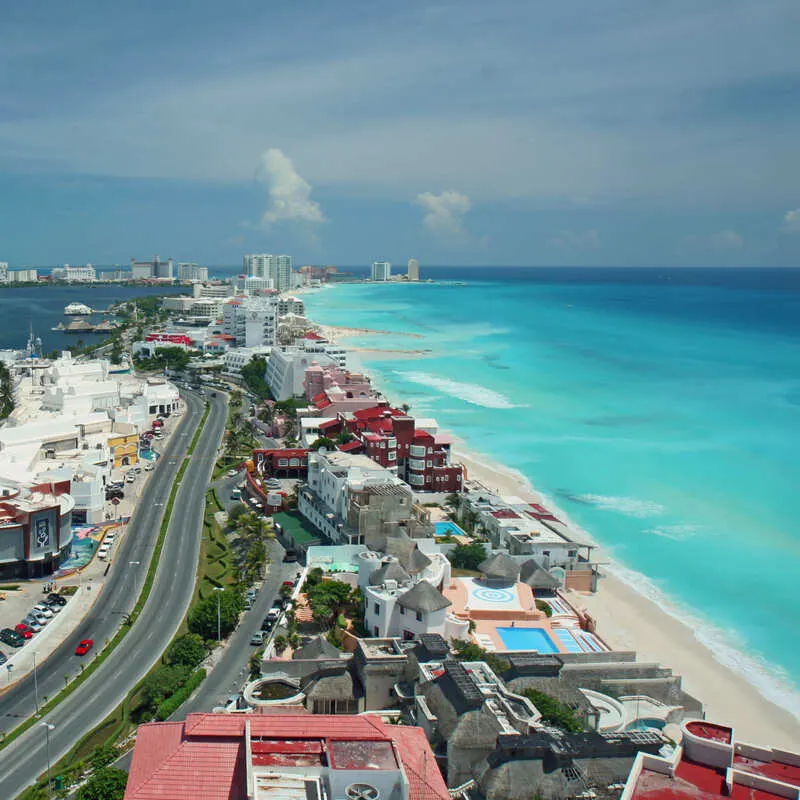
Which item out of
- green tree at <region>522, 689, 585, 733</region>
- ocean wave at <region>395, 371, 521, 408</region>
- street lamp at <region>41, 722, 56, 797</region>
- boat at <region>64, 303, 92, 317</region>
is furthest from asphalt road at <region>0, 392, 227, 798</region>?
boat at <region>64, 303, 92, 317</region>

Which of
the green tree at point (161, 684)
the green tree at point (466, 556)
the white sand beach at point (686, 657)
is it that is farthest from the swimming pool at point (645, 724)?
the green tree at point (161, 684)

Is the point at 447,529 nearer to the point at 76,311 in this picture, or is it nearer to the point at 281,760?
the point at 281,760

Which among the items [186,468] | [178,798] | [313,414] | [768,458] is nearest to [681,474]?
[768,458]

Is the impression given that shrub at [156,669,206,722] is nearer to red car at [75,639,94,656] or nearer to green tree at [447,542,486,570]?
red car at [75,639,94,656]

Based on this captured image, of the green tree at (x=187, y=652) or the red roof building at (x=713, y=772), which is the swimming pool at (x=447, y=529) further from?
the red roof building at (x=713, y=772)

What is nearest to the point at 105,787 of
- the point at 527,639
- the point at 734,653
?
the point at 527,639

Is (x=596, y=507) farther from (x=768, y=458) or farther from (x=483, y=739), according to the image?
(x=483, y=739)

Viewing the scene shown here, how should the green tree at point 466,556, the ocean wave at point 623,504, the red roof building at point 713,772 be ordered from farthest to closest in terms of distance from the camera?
1. the ocean wave at point 623,504
2. the green tree at point 466,556
3. the red roof building at point 713,772
